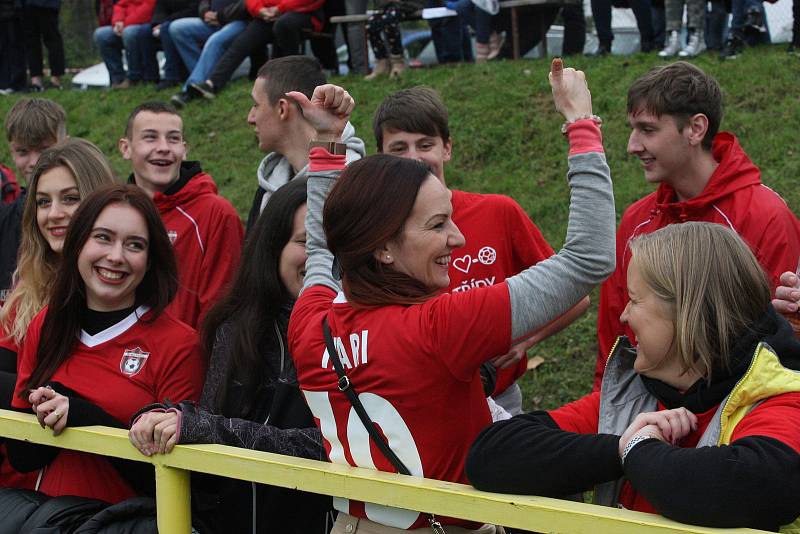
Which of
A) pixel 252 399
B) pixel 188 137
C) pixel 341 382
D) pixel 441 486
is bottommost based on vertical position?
pixel 188 137

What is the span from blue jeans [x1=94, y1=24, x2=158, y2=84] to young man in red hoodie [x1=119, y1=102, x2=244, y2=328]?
9.24 m

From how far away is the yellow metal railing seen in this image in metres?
2.30

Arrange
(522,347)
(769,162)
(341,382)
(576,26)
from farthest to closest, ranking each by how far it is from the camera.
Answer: (576,26) → (769,162) → (522,347) → (341,382)

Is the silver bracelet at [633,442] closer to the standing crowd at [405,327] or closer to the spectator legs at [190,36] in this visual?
the standing crowd at [405,327]

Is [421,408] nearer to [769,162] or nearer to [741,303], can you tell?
[741,303]

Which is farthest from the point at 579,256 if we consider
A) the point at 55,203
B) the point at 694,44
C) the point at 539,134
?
the point at 694,44

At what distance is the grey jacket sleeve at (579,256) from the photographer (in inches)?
96.5

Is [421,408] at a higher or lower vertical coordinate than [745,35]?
higher

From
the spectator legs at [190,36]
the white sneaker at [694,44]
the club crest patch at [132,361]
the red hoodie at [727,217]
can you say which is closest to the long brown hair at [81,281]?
the club crest patch at [132,361]

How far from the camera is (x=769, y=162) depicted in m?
8.10

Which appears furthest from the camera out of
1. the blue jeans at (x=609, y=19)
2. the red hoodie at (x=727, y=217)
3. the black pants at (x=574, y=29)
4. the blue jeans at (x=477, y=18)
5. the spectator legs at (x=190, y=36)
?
the spectator legs at (x=190, y=36)

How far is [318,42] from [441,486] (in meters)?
10.6

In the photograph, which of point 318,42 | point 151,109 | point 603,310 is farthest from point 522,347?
point 318,42

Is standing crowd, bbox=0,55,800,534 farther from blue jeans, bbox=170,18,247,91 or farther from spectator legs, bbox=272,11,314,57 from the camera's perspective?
blue jeans, bbox=170,18,247,91
